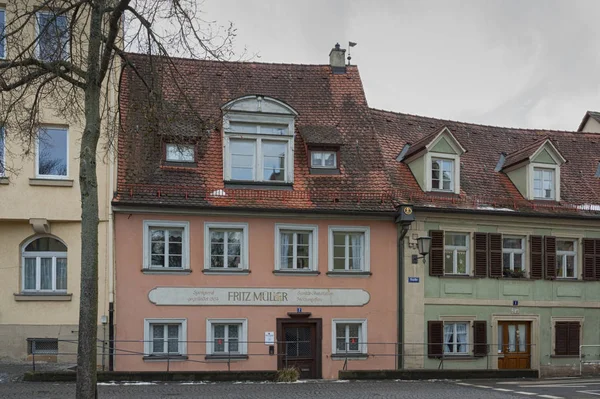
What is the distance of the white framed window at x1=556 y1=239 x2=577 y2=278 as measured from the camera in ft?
79.8

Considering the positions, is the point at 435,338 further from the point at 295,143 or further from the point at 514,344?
the point at 295,143

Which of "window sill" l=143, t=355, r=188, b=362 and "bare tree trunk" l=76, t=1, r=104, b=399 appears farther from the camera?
"window sill" l=143, t=355, r=188, b=362

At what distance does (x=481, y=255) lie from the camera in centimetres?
2311

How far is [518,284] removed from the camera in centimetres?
2350

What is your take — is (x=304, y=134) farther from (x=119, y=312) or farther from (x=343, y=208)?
(x=119, y=312)

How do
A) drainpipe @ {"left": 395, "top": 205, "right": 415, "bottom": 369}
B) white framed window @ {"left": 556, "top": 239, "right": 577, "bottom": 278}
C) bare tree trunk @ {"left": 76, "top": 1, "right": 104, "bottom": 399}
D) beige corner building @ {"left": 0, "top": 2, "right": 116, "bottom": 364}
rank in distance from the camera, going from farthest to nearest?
white framed window @ {"left": 556, "top": 239, "right": 577, "bottom": 278}
drainpipe @ {"left": 395, "top": 205, "right": 415, "bottom": 369}
beige corner building @ {"left": 0, "top": 2, "right": 116, "bottom": 364}
bare tree trunk @ {"left": 76, "top": 1, "right": 104, "bottom": 399}

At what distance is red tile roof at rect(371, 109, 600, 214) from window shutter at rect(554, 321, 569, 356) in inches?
148

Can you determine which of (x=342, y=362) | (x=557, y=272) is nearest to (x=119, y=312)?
(x=342, y=362)

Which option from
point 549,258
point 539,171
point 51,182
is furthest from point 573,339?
point 51,182

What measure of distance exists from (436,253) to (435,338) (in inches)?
102

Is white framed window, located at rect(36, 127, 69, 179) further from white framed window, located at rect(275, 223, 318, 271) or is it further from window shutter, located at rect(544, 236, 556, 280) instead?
window shutter, located at rect(544, 236, 556, 280)

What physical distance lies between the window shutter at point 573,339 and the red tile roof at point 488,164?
3728mm

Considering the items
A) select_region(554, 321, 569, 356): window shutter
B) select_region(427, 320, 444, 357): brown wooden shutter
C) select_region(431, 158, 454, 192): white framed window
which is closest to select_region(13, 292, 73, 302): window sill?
select_region(427, 320, 444, 357): brown wooden shutter

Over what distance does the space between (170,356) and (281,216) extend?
5059 millimetres
